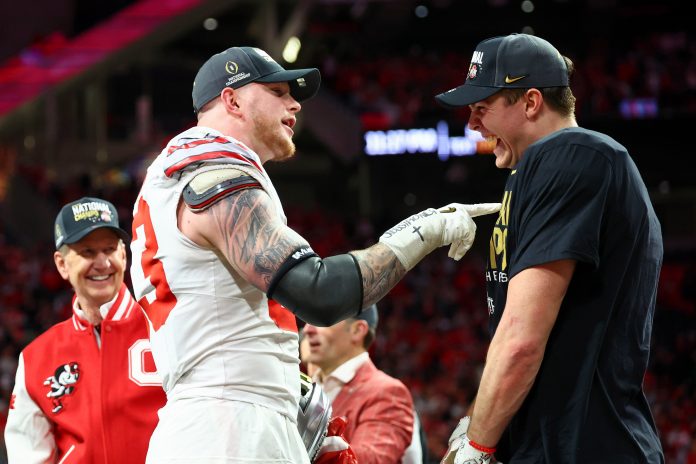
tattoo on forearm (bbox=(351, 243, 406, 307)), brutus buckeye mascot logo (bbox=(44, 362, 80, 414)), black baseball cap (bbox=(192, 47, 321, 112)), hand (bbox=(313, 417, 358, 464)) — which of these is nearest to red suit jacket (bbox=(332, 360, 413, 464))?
hand (bbox=(313, 417, 358, 464))

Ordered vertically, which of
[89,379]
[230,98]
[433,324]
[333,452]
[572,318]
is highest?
[230,98]

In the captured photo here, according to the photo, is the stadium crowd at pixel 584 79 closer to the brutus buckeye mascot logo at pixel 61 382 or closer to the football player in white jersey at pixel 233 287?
the brutus buckeye mascot logo at pixel 61 382

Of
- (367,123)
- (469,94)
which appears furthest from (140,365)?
(367,123)

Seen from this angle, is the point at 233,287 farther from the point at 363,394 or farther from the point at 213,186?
the point at 363,394

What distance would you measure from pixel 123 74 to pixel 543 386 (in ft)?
75.1

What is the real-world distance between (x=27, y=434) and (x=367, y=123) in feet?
53.5

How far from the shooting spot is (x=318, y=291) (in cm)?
279

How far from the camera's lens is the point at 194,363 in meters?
2.96

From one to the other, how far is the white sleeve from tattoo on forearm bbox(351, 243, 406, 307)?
1.84 metres

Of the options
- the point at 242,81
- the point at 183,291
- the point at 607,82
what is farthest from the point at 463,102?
the point at 607,82

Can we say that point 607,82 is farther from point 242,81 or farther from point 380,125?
point 242,81

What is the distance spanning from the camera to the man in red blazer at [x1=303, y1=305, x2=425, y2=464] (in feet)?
15.4

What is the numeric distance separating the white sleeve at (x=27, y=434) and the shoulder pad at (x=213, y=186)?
1.68 metres

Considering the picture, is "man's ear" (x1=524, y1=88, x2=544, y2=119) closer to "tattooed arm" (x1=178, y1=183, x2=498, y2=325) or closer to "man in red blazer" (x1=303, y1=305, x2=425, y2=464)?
"tattooed arm" (x1=178, y1=183, x2=498, y2=325)
